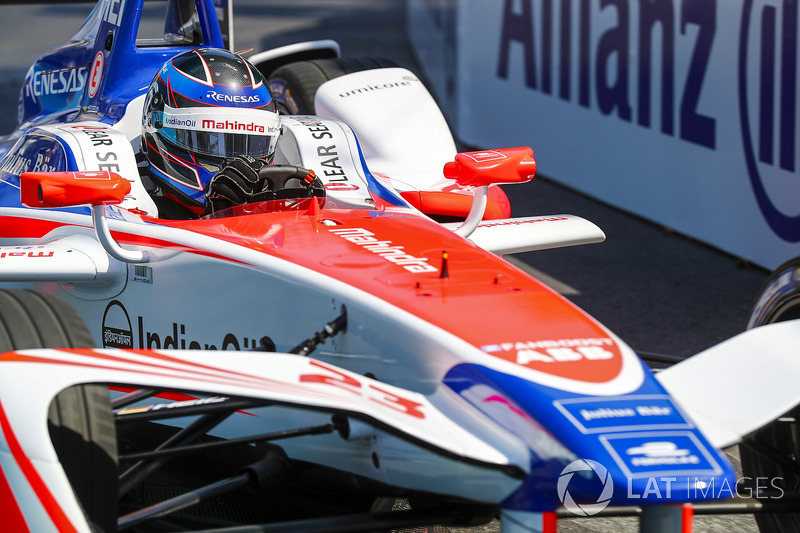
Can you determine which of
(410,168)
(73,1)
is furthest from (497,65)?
(73,1)

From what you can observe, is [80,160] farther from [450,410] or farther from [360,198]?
[450,410]

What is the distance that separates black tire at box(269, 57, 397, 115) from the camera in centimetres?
559

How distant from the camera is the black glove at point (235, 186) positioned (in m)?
3.44

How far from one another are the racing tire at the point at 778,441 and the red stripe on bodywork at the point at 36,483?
1.72 metres

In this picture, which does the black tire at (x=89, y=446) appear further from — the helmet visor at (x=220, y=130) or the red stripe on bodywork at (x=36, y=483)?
the helmet visor at (x=220, y=130)

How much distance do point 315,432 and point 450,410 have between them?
0.32m

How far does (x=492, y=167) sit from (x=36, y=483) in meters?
1.75

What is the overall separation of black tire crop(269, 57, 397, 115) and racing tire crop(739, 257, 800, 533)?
296 cm

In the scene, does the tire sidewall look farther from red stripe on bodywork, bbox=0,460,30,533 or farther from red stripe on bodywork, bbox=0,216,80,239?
red stripe on bodywork, bbox=0,216,80,239

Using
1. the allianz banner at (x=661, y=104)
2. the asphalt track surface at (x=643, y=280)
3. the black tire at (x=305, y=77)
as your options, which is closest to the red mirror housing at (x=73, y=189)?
the asphalt track surface at (x=643, y=280)

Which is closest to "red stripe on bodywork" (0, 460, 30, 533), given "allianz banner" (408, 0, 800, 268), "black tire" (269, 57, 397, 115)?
"black tire" (269, 57, 397, 115)

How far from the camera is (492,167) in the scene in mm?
3408

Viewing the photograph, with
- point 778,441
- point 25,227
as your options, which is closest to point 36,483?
point 25,227

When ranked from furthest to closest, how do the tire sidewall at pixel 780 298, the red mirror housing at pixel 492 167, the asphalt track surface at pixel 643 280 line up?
the asphalt track surface at pixel 643 280 → the red mirror housing at pixel 492 167 → the tire sidewall at pixel 780 298
